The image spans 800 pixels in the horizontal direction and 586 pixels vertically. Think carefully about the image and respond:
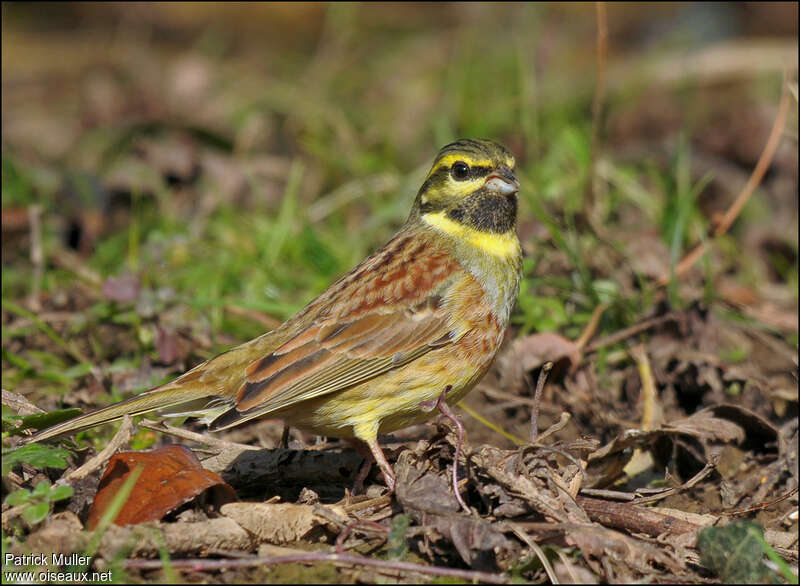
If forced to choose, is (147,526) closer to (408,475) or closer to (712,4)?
(408,475)

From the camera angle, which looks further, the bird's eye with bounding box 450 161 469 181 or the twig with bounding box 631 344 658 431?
the twig with bounding box 631 344 658 431

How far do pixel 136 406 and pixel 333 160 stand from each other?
157 inches

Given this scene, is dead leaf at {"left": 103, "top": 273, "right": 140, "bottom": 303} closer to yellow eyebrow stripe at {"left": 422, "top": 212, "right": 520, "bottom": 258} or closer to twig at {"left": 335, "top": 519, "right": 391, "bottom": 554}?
yellow eyebrow stripe at {"left": 422, "top": 212, "right": 520, "bottom": 258}

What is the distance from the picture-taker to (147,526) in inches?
133

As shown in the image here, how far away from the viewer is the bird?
162 inches

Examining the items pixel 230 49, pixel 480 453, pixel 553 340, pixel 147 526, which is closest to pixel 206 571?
pixel 147 526

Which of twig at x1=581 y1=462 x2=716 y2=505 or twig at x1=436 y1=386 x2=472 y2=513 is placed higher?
twig at x1=436 y1=386 x2=472 y2=513

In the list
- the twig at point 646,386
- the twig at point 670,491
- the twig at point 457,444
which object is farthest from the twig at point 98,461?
the twig at point 646,386

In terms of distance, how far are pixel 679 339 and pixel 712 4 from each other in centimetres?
665

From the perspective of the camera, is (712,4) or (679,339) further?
(712,4)

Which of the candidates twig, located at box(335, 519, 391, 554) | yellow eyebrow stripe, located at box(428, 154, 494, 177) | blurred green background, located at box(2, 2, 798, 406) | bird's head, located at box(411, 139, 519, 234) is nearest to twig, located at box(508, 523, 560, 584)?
twig, located at box(335, 519, 391, 554)

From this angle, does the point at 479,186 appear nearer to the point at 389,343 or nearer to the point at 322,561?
the point at 389,343

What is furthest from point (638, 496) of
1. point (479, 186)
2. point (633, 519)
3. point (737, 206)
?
point (737, 206)

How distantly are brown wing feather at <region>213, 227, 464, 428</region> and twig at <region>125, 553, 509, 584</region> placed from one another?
69 centimetres
